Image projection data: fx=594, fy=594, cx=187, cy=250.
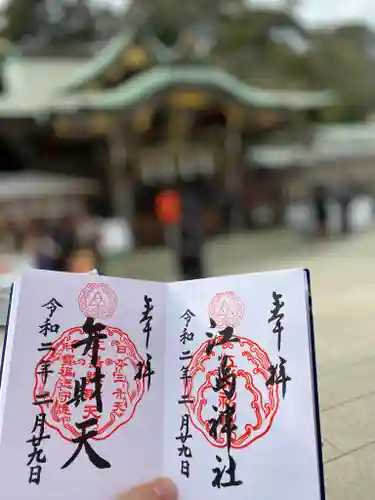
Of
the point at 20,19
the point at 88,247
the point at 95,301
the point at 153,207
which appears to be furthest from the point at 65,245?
the point at 20,19

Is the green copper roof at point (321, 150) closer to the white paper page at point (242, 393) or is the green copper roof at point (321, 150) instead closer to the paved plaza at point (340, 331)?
the paved plaza at point (340, 331)

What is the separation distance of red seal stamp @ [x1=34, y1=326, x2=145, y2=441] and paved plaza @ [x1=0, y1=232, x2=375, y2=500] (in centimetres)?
73

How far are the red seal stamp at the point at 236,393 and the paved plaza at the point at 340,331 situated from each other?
652 mm

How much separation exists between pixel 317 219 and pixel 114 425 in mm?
9197

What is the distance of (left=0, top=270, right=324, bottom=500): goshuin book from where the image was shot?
2.46 feet

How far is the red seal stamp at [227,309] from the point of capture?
0.81 metres

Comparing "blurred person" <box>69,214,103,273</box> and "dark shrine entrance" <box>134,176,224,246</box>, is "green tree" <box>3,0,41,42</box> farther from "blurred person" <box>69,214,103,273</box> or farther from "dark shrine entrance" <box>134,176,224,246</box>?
"blurred person" <box>69,214,103,273</box>

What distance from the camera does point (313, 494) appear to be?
74cm

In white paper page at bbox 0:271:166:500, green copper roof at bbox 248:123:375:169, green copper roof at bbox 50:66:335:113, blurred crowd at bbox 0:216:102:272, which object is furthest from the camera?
green copper roof at bbox 248:123:375:169

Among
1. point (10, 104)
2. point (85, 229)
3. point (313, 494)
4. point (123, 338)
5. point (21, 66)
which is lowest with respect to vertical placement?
point (313, 494)

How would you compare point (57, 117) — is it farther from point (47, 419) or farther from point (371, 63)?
point (371, 63)

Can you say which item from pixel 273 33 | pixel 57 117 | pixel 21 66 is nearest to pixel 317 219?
pixel 57 117

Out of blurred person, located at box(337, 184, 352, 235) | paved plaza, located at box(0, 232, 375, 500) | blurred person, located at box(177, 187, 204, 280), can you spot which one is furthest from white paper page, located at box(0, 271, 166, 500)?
blurred person, located at box(337, 184, 352, 235)

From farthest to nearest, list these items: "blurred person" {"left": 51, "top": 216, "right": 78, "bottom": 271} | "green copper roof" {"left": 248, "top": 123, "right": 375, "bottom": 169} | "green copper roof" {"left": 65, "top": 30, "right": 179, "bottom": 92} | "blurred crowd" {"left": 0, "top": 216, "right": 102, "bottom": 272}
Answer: "green copper roof" {"left": 248, "top": 123, "right": 375, "bottom": 169}, "green copper roof" {"left": 65, "top": 30, "right": 179, "bottom": 92}, "blurred person" {"left": 51, "top": 216, "right": 78, "bottom": 271}, "blurred crowd" {"left": 0, "top": 216, "right": 102, "bottom": 272}
